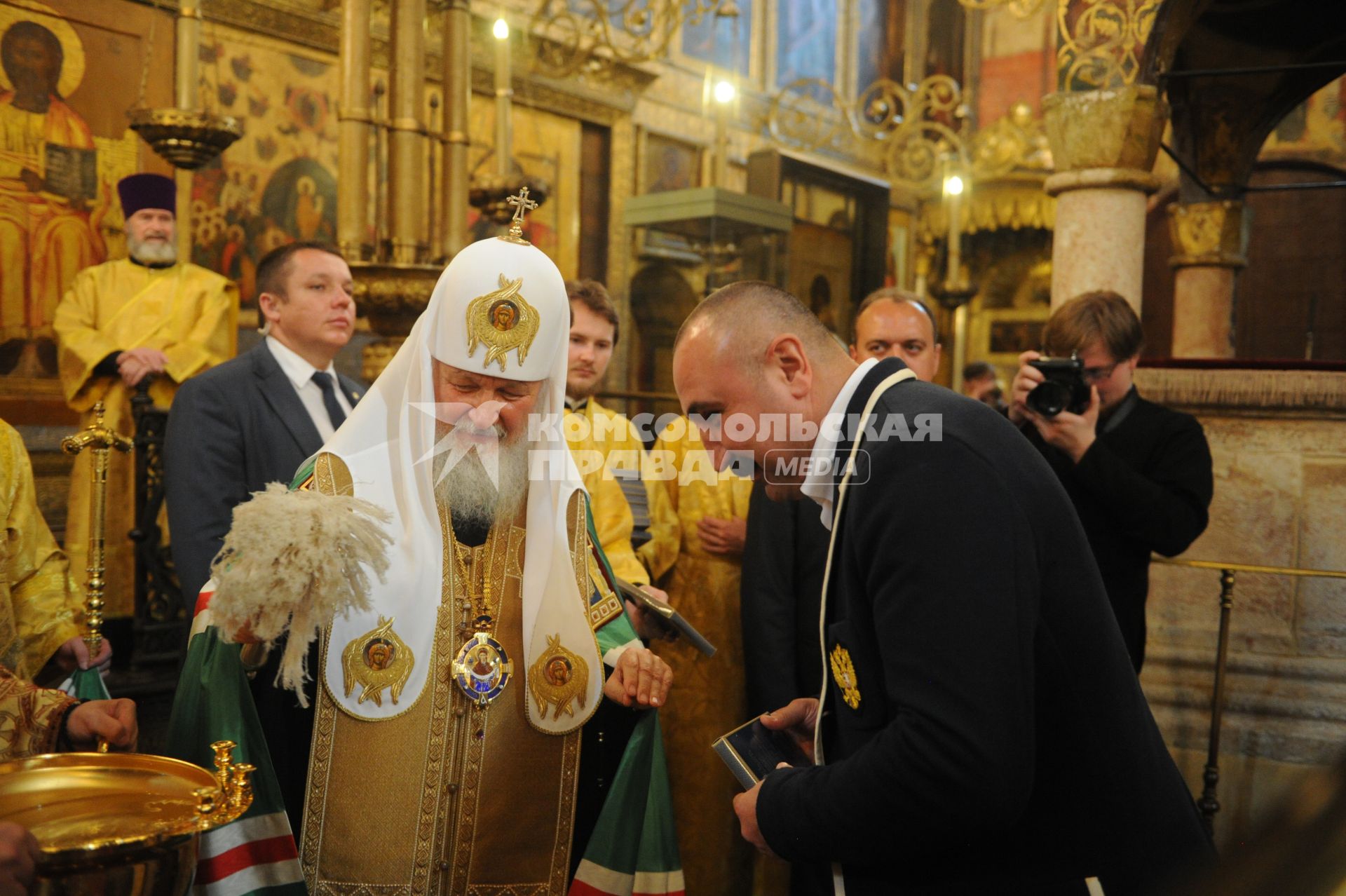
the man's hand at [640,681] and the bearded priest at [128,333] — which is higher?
the bearded priest at [128,333]

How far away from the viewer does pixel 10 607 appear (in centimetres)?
229

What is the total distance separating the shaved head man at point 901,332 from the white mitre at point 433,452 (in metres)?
1.33

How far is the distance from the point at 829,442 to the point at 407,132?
11.6 ft

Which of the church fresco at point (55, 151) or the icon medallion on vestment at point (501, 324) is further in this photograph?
the church fresco at point (55, 151)

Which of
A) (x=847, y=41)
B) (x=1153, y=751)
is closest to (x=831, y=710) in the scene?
(x=1153, y=751)

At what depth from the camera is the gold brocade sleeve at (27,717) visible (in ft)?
6.39

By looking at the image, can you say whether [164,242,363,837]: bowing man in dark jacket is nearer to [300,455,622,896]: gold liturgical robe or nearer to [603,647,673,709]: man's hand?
[300,455,622,896]: gold liturgical robe

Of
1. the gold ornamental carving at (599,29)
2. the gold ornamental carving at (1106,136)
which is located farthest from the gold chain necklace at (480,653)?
the gold ornamental carving at (599,29)

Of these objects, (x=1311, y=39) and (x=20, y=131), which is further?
(x=20, y=131)

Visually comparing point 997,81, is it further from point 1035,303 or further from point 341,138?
point 341,138

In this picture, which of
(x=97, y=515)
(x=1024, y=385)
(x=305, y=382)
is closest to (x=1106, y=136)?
(x=1024, y=385)

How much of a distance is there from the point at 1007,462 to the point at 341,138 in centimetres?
383

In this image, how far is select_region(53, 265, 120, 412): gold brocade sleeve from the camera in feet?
15.7

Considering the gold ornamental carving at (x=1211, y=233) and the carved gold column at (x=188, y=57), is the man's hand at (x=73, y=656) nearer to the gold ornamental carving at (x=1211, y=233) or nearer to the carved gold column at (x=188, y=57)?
the carved gold column at (x=188, y=57)
